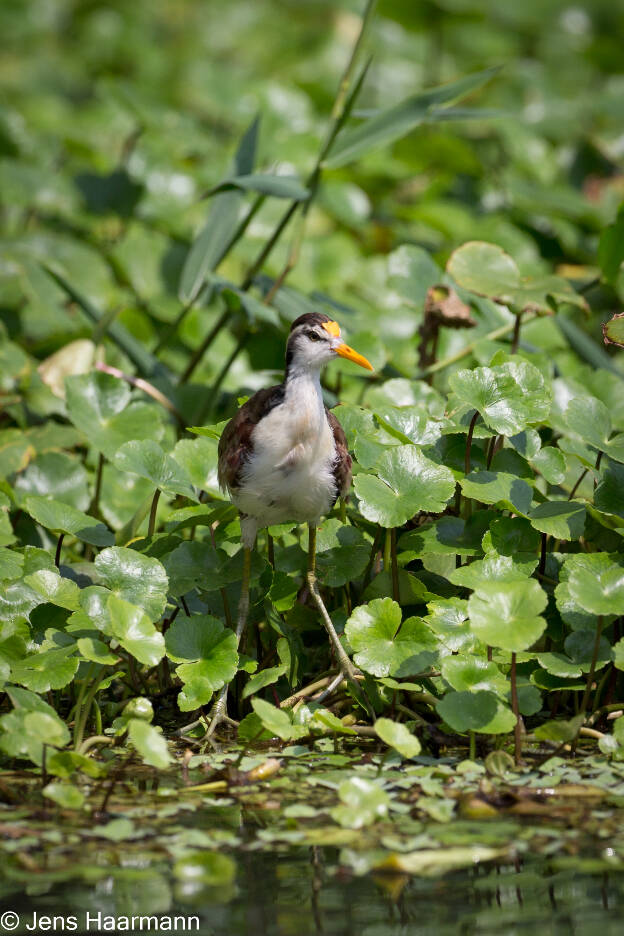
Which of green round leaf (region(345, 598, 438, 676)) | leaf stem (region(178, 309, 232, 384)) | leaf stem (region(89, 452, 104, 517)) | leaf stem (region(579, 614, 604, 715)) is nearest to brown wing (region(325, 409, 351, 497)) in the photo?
green round leaf (region(345, 598, 438, 676))

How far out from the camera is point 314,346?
12.1ft

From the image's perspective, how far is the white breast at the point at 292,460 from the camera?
353cm

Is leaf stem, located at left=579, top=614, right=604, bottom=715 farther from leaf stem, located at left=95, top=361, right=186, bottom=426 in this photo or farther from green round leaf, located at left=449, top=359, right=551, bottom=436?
leaf stem, located at left=95, top=361, right=186, bottom=426

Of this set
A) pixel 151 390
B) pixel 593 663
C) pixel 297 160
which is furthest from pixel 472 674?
pixel 297 160

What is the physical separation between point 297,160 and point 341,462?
14.9 feet

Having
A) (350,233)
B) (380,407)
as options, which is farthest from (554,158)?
(380,407)

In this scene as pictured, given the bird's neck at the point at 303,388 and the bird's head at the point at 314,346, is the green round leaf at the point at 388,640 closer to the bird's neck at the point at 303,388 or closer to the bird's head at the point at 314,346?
the bird's neck at the point at 303,388

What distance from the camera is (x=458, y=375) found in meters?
3.81

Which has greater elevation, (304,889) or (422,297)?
(422,297)

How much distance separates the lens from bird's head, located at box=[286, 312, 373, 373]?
3.68m

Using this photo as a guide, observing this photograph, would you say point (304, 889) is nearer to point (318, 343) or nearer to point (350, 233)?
point (318, 343)

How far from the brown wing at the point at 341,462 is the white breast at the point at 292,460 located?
0.03 meters

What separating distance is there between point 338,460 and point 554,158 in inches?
241

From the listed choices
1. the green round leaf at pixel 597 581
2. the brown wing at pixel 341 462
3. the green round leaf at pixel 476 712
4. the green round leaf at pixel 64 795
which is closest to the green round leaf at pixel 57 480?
the brown wing at pixel 341 462
